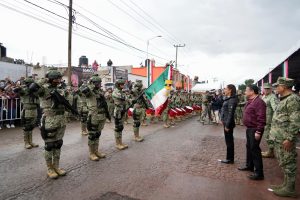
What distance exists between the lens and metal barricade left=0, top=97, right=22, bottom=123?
12156 millimetres

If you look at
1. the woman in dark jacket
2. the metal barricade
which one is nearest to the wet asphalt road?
the woman in dark jacket

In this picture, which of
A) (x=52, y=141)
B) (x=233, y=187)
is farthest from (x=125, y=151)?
(x=233, y=187)

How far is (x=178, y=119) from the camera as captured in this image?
59.5ft

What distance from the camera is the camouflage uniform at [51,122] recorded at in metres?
5.75

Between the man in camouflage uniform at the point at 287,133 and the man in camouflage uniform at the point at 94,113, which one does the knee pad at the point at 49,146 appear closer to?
the man in camouflage uniform at the point at 94,113

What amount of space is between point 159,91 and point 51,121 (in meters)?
4.54

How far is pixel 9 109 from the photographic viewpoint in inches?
492

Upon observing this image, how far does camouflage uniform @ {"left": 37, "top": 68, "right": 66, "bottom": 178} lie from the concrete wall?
1733 centimetres

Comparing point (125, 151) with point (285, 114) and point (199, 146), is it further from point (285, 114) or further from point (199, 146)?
point (285, 114)

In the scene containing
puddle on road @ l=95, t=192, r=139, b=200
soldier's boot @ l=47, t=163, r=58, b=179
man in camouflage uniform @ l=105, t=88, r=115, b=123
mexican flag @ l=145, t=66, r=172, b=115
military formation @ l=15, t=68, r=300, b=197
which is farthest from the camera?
man in camouflage uniform @ l=105, t=88, r=115, b=123

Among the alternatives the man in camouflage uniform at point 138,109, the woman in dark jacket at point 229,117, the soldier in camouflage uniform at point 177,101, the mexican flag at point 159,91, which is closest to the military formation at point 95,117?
the woman in dark jacket at point 229,117

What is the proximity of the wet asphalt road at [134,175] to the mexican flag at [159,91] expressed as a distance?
146cm

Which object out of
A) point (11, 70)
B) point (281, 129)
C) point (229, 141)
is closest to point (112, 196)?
point (281, 129)

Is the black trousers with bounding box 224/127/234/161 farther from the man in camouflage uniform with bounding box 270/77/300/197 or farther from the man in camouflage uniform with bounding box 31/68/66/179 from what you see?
the man in camouflage uniform with bounding box 31/68/66/179
